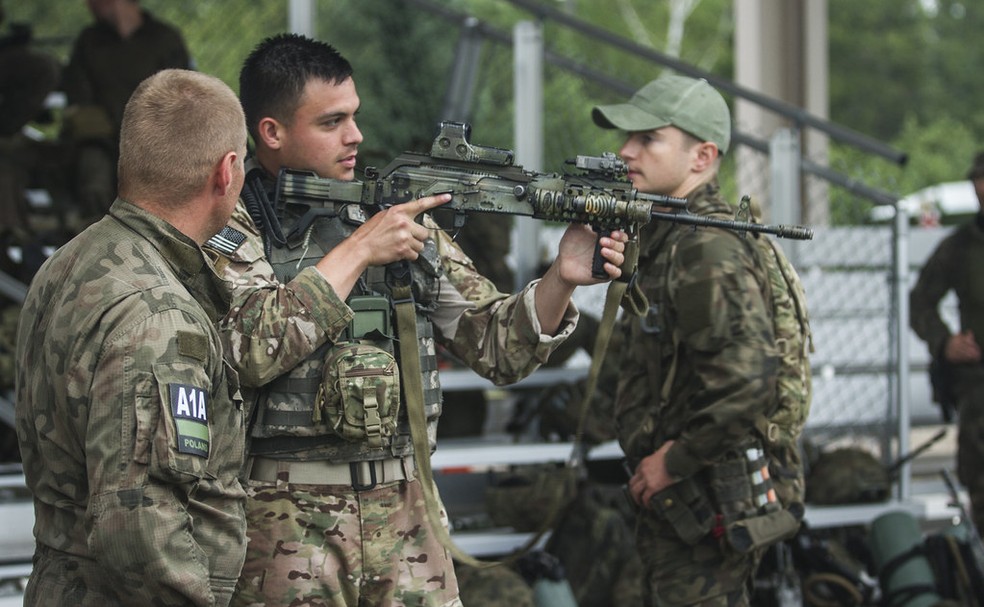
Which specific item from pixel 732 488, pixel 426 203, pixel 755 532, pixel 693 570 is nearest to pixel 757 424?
pixel 732 488

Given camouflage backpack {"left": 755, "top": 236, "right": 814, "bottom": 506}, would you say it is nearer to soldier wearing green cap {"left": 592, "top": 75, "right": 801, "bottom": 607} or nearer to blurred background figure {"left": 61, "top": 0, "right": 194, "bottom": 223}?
soldier wearing green cap {"left": 592, "top": 75, "right": 801, "bottom": 607}

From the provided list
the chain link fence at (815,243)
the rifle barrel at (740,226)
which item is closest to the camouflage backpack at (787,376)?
the rifle barrel at (740,226)

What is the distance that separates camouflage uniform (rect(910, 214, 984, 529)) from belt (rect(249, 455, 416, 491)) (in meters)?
4.18

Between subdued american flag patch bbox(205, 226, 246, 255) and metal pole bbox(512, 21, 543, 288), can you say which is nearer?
subdued american flag patch bbox(205, 226, 246, 255)

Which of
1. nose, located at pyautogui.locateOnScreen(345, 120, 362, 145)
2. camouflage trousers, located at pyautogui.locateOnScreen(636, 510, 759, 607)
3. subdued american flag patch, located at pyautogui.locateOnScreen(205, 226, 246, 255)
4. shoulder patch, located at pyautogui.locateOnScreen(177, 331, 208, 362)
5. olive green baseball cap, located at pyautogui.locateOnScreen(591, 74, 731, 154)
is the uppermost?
olive green baseball cap, located at pyautogui.locateOnScreen(591, 74, 731, 154)

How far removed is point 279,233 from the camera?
3016mm

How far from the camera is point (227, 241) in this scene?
9.52ft

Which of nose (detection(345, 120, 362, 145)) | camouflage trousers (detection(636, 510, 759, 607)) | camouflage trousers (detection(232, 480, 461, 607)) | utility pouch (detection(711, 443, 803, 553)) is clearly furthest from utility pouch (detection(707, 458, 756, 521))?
nose (detection(345, 120, 362, 145))

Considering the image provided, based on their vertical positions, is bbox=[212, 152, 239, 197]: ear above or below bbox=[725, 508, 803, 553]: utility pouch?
above

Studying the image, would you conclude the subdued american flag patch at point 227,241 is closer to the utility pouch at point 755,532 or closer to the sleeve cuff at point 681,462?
the sleeve cuff at point 681,462

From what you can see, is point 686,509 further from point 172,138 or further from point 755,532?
point 172,138

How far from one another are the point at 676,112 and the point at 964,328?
10.5 ft

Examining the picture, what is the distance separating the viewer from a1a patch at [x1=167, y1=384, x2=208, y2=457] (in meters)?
2.24

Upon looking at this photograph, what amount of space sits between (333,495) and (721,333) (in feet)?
4.53
